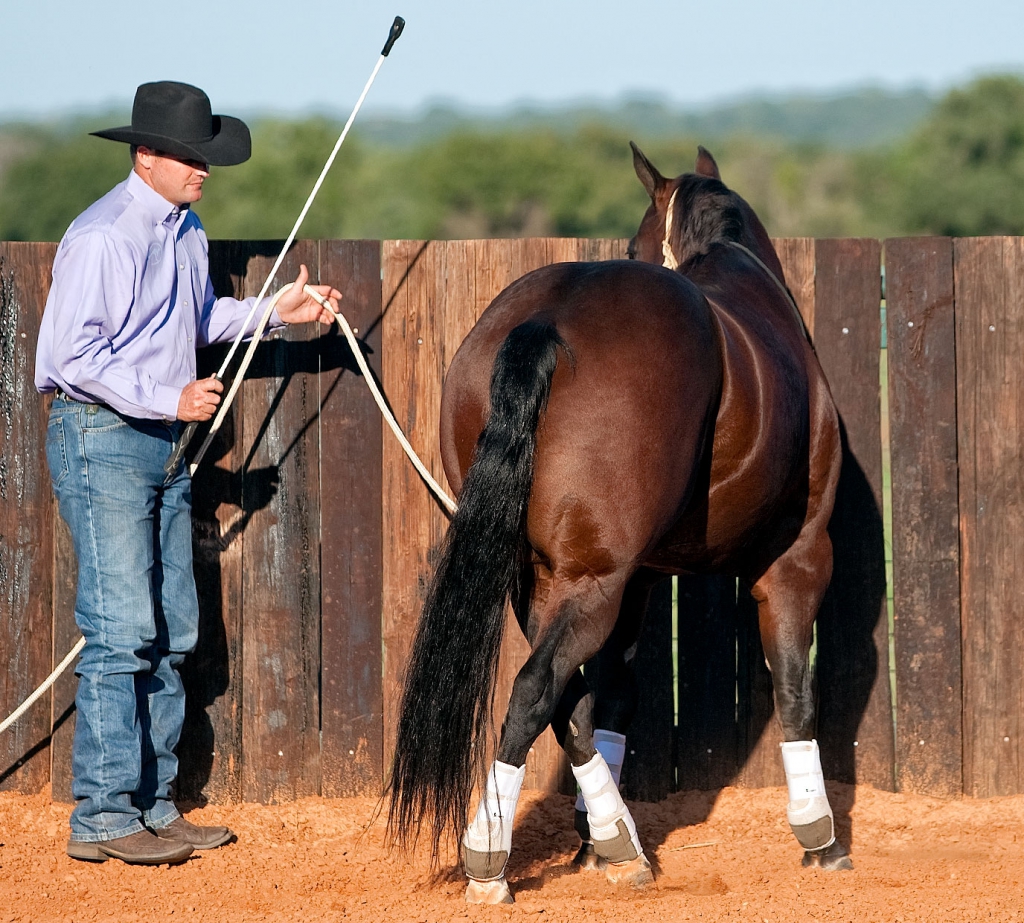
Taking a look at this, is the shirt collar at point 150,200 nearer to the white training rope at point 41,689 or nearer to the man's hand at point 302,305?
the man's hand at point 302,305

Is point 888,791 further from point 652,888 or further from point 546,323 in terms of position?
point 546,323

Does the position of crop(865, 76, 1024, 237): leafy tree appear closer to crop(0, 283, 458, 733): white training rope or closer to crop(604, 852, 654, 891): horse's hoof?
crop(0, 283, 458, 733): white training rope

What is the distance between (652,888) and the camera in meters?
3.91

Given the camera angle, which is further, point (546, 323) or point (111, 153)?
point (111, 153)

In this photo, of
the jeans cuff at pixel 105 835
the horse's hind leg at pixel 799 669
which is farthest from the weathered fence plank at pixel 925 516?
the jeans cuff at pixel 105 835

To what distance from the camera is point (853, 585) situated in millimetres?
4789

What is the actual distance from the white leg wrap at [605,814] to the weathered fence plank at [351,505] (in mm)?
1209

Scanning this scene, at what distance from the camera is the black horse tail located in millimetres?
3273

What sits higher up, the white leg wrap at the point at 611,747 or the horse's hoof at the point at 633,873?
the white leg wrap at the point at 611,747

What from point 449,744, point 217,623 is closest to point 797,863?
point 449,744

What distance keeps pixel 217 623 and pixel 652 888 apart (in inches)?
74.2

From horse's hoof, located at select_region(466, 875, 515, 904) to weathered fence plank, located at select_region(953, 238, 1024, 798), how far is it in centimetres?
214

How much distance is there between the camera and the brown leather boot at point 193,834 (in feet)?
13.8

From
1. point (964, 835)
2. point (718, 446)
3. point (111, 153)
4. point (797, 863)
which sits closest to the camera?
point (718, 446)
